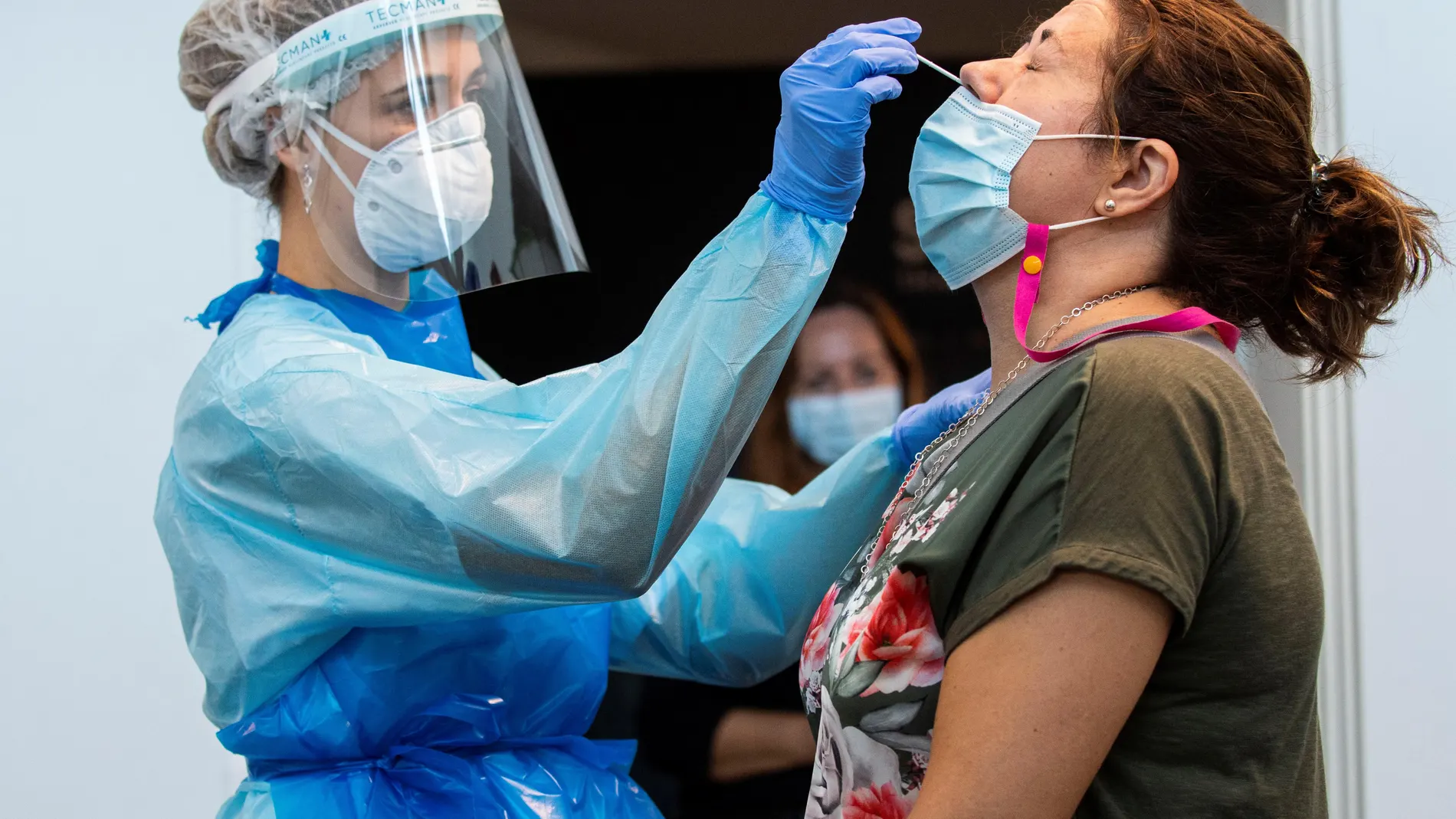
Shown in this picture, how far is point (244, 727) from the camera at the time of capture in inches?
51.8

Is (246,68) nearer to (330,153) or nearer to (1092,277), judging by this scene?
(330,153)

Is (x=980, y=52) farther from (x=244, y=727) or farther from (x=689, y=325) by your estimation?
(x=244, y=727)

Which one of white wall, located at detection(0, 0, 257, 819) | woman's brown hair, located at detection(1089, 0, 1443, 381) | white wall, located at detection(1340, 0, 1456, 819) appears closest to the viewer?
woman's brown hair, located at detection(1089, 0, 1443, 381)

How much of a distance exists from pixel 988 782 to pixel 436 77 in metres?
1.04

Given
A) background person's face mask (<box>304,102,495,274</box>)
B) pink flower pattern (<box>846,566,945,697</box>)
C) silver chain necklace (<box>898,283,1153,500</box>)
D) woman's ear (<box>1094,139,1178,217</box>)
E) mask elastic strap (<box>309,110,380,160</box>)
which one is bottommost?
pink flower pattern (<box>846,566,945,697</box>)

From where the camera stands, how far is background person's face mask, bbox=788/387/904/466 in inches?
86.9

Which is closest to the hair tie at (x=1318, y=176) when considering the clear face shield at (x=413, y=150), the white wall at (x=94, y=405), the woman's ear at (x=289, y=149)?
the clear face shield at (x=413, y=150)

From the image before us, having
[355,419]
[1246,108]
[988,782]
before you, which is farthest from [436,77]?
[988,782]

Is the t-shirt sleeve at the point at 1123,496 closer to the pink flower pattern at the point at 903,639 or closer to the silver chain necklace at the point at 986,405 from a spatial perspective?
the pink flower pattern at the point at 903,639

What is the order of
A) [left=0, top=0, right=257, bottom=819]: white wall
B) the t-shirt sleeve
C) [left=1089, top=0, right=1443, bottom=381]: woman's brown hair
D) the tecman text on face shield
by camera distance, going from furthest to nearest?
[left=0, top=0, right=257, bottom=819]: white wall, the tecman text on face shield, [left=1089, top=0, right=1443, bottom=381]: woman's brown hair, the t-shirt sleeve

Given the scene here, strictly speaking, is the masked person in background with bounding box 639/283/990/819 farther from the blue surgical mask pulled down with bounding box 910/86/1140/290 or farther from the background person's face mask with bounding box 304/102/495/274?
the blue surgical mask pulled down with bounding box 910/86/1140/290

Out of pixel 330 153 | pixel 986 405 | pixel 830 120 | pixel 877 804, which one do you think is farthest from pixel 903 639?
pixel 330 153

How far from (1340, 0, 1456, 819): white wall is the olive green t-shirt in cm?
83

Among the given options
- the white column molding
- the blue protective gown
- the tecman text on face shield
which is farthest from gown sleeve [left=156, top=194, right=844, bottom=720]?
the white column molding
